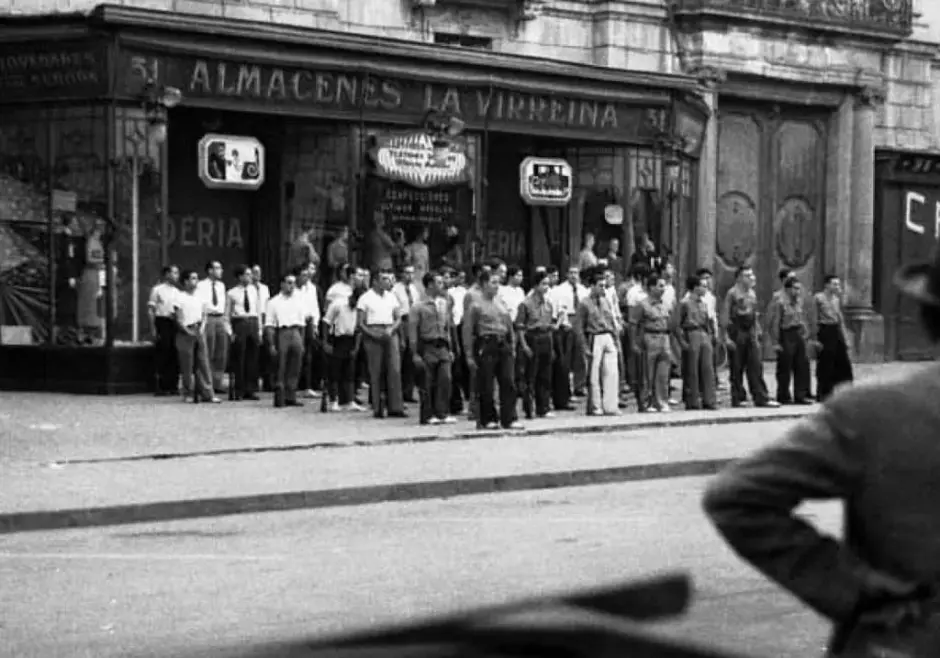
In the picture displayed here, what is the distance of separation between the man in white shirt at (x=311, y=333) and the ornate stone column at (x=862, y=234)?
14.2 metres

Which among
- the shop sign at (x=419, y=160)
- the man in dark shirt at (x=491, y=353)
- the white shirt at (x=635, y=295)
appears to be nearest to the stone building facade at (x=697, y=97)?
the shop sign at (x=419, y=160)

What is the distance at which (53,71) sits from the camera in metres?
25.0

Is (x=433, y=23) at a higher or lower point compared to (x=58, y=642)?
higher

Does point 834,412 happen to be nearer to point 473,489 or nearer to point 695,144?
point 473,489

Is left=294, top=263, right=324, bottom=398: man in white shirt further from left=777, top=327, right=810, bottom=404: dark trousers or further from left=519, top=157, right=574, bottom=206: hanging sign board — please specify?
left=777, top=327, right=810, bottom=404: dark trousers

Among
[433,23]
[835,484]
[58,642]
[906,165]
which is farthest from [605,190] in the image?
[835,484]

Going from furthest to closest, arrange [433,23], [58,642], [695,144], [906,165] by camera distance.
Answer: [906,165] → [695,144] → [433,23] → [58,642]

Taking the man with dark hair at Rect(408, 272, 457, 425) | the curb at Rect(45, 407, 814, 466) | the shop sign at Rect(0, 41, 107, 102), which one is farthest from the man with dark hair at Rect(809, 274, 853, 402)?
the shop sign at Rect(0, 41, 107, 102)

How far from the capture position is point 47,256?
25047 mm

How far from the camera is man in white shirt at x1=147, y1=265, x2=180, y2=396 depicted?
2445 cm

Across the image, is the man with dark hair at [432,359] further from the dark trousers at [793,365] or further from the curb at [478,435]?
the dark trousers at [793,365]

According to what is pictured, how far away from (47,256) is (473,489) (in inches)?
410

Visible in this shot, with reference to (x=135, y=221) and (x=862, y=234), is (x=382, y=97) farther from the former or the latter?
(x=862, y=234)

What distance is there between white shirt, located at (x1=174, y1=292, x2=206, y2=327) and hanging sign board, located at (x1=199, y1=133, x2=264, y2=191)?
2.21 meters
